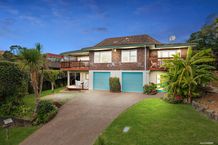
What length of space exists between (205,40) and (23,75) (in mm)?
26408

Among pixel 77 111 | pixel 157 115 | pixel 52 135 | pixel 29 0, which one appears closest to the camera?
pixel 52 135

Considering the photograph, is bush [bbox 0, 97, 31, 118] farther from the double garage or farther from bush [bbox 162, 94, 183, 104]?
bush [bbox 162, 94, 183, 104]

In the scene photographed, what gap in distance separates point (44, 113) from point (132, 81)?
10.6 metres

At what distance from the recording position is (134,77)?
1677cm

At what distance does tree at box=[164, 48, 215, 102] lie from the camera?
10.1m

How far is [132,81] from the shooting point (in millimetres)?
16797

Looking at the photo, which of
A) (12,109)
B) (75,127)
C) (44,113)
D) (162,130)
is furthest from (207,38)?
(12,109)

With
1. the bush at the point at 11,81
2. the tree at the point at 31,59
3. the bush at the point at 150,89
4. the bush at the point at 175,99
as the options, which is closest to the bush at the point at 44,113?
the tree at the point at 31,59

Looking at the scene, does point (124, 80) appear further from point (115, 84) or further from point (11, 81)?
point (11, 81)

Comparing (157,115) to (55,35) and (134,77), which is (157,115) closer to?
(134,77)

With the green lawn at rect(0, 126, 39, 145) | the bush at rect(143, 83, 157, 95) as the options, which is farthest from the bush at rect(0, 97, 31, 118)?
the bush at rect(143, 83, 157, 95)

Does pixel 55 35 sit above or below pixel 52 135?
above

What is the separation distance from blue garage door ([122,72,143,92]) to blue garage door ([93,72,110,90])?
2311 mm

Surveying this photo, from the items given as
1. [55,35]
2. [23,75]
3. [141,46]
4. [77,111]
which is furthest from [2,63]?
[55,35]
